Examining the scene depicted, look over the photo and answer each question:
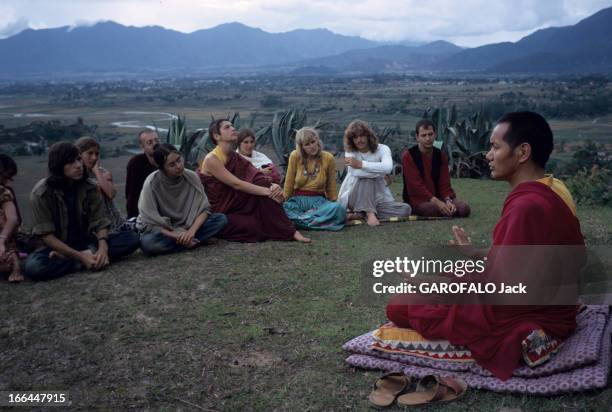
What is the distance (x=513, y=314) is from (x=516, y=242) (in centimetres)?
36

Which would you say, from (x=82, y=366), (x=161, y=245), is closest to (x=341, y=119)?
(x=161, y=245)

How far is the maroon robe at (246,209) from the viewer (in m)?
5.16

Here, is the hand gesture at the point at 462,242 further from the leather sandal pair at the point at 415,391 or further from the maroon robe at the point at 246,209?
the maroon robe at the point at 246,209

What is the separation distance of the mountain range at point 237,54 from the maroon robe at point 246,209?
6768cm

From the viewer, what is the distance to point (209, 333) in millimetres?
3232

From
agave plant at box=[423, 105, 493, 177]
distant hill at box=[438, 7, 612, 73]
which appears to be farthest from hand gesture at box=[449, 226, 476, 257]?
distant hill at box=[438, 7, 612, 73]

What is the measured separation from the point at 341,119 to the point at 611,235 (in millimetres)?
19835

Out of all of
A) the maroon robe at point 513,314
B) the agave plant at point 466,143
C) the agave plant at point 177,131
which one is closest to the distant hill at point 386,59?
the agave plant at point 466,143

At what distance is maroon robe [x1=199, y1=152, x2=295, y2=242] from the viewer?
16.9 feet

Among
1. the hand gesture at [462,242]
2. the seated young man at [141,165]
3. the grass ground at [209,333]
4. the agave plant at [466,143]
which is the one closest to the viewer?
the grass ground at [209,333]

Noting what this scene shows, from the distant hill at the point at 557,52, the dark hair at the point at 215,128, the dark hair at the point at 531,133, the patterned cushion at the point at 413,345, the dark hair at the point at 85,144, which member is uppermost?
the distant hill at the point at 557,52

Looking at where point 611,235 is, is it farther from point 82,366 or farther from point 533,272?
point 82,366

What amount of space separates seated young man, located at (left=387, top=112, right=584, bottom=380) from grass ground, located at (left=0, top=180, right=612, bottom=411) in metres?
0.23

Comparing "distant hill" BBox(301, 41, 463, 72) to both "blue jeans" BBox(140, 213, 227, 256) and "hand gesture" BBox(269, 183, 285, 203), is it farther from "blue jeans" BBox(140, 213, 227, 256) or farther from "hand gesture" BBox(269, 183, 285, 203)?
"blue jeans" BBox(140, 213, 227, 256)
